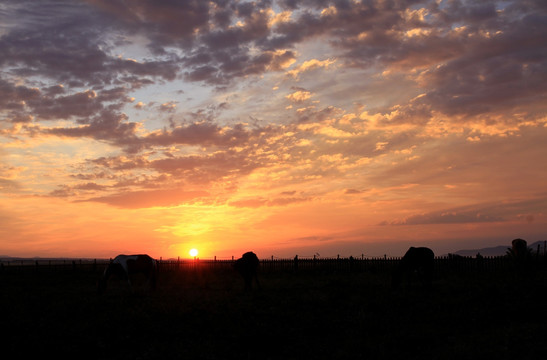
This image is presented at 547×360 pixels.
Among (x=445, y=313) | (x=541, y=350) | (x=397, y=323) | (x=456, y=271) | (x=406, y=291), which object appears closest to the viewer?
(x=541, y=350)

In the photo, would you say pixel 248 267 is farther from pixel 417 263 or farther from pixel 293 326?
pixel 293 326

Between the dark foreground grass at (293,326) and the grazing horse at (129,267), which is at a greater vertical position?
the grazing horse at (129,267)

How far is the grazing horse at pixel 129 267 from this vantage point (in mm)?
23408

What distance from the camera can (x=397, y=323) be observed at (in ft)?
43.7

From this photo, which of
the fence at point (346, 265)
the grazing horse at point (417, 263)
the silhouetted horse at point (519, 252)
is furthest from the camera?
the fence at point (346, 265)

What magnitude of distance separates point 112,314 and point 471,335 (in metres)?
11.4

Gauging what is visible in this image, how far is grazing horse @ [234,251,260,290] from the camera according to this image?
23.5m

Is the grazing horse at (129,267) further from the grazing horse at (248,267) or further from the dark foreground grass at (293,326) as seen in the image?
the grazing horse at (248,267)

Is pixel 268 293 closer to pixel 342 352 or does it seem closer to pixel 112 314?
pixel 112 314

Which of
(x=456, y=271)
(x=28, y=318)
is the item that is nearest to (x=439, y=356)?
(x=28, y=318)

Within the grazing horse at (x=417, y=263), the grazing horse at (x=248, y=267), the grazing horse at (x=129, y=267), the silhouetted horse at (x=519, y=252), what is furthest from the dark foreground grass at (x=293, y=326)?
the silhouetted horse at (x=519, y=252)

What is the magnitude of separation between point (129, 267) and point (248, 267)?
6.50 metres

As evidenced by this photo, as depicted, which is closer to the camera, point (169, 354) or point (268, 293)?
point (169, 354)

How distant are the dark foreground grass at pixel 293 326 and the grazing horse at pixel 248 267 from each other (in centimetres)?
433
